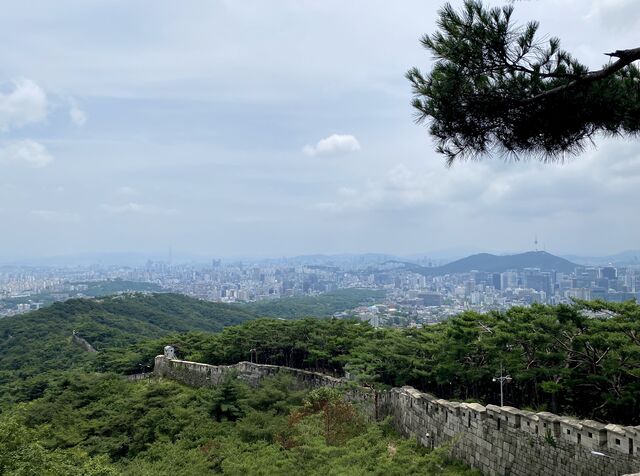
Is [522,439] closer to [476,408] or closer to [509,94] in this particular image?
[476,408]

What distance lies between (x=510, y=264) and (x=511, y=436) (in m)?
175

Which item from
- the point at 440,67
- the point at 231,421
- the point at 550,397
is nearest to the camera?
the point at 440,67

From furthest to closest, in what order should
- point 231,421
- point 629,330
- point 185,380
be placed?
point 185,380 < point 231,421 < point 629,330

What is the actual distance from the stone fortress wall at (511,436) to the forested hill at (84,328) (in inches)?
746

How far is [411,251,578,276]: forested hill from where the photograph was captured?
154 meters

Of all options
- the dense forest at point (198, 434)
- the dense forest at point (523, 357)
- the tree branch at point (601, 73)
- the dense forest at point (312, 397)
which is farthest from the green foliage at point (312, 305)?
the tree branch at point (601, 73)

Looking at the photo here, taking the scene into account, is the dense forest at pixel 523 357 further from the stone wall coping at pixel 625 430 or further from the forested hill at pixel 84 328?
the forested hill at pixel 84 328

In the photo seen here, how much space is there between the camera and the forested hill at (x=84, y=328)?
115 ft

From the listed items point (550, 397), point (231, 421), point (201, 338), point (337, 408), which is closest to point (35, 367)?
point (201, 338)

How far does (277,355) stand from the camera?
21844 millimetres

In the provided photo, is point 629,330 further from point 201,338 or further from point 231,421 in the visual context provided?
point 201,338

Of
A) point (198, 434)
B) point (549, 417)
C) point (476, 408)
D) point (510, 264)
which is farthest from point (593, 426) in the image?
point (510, 264)

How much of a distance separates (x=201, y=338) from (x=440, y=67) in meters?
22.3

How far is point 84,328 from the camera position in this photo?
4812 cm
